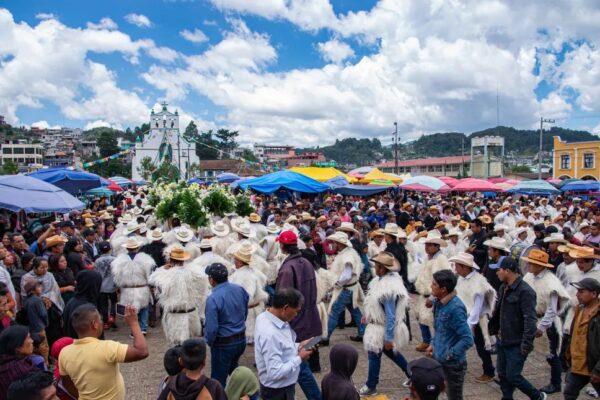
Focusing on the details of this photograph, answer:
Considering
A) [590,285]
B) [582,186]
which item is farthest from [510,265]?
[582,186]

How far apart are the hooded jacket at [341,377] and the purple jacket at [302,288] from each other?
1978 millimetres

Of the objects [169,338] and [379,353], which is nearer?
[379,353]

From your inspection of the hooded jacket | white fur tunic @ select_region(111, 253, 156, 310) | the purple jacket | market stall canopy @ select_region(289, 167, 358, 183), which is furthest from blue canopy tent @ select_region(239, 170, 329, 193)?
the hooded jacket

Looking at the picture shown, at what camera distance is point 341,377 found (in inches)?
110

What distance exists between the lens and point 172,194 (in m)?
9.77

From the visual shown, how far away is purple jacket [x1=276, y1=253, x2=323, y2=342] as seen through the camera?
15.8 ft

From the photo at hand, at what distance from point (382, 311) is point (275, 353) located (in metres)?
1.93

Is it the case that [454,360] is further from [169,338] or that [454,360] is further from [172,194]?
[172,194]

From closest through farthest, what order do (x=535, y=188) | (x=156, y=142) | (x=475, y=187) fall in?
(x=475, y=187) < (x=535, y=188) < (x=156, y=142)

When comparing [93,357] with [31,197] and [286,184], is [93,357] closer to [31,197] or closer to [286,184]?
[31,197]

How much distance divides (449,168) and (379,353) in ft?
216

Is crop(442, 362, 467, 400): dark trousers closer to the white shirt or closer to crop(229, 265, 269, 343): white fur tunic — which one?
the white shirt

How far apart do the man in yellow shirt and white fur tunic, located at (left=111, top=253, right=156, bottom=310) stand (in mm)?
3754

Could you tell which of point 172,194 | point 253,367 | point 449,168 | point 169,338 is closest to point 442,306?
point 253,367
